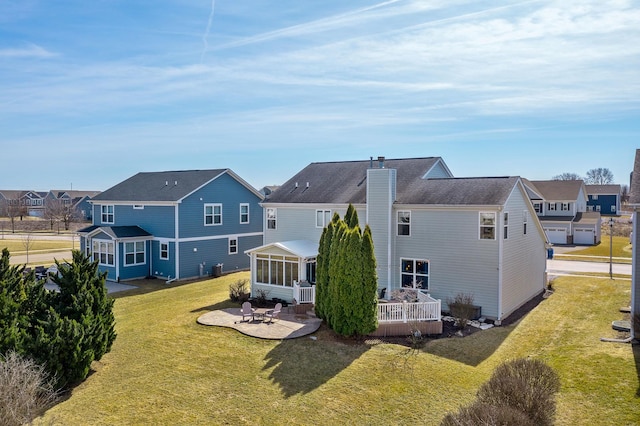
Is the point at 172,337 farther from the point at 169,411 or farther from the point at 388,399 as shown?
the point at 388,399

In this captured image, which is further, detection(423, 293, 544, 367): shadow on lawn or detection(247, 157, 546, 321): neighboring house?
detection(247, 157, 546, 321): neighboring house

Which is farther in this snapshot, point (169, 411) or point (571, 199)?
point (571, 199)

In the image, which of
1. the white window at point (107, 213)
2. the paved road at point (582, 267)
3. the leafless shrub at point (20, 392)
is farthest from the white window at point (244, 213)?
the leafless shrub at point (20, 392)

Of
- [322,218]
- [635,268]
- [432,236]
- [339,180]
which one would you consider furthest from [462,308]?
[339,180]

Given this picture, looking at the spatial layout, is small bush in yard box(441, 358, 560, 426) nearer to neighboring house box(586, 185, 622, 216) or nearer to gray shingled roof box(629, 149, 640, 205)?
gray shingled roof box(629, 149, 640, 205)

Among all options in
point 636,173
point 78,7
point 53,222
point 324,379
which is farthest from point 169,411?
point 53,222

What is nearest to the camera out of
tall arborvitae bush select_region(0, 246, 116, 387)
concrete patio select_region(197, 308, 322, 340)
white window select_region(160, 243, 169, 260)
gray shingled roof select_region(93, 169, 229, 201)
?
tall arborvitae bush select_region(0, 246, 116, 387)

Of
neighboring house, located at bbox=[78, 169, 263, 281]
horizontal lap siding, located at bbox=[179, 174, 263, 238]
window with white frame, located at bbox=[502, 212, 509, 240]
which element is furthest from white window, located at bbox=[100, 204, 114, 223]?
A: window with white frame, located at bbox=[502, 212, 509, 240]

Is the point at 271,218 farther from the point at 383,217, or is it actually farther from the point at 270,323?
the point at 270,323
